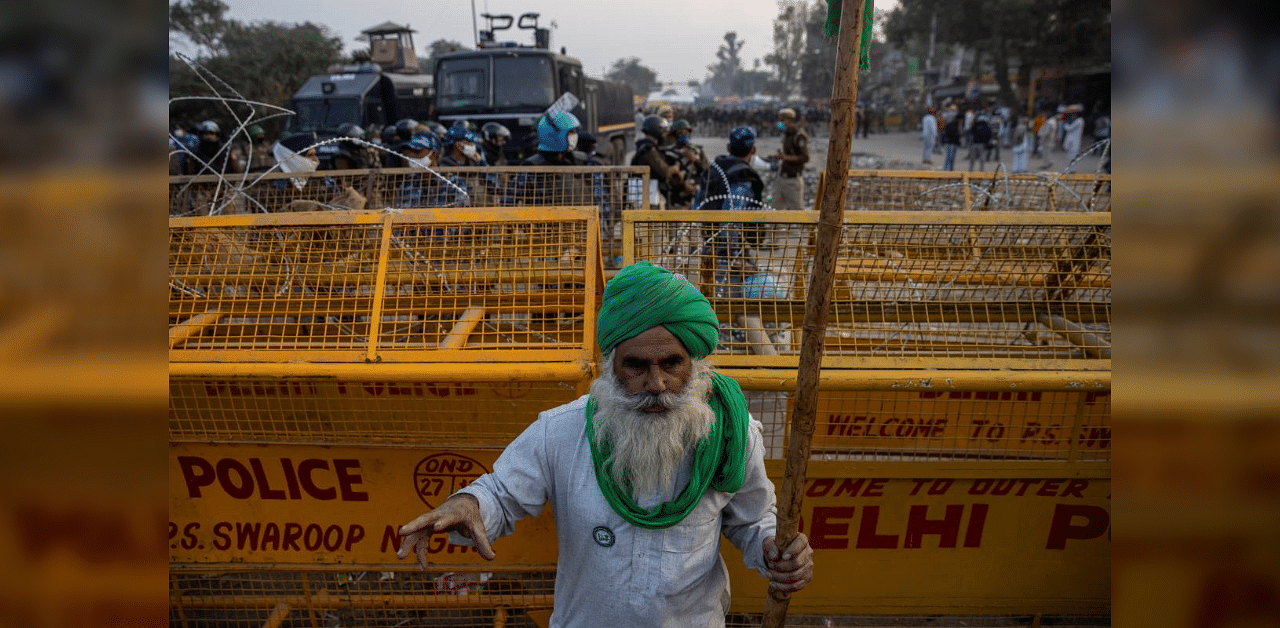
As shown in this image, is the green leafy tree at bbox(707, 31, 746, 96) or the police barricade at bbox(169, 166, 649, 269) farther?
the green leafy tree at bbox(707, 31, 746, 96)

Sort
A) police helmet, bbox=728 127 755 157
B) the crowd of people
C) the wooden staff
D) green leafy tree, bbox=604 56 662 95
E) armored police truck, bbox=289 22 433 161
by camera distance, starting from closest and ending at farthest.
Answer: the wooden staff → police helmet, bbox=728 127 755 157 → armored police truck, bbox=289 22 433 161 → the crowd of people → green leafy tree, bbox=604 56 662 95

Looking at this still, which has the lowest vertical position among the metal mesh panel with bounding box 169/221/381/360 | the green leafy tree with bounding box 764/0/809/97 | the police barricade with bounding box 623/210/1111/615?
the police barricade with bounding box 623/210/1111/615

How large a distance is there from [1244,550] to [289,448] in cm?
284

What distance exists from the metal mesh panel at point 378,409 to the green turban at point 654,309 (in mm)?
818

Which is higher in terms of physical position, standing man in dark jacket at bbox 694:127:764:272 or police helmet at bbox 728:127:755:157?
police helmet at bbox 728:127:755:157

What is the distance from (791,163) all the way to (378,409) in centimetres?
653

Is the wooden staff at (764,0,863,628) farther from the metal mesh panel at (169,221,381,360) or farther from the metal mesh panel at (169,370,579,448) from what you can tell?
the metal mesh panel at (169,221,381,360)

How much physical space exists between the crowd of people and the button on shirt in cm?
1669

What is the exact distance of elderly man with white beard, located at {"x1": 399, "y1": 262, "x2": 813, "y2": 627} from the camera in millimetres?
1702

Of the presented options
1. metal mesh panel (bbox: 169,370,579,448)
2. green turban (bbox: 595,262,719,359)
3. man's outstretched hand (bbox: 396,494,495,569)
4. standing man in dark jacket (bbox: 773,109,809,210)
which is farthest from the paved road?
man's outstretched hand (bbox: 396,494,495,569)

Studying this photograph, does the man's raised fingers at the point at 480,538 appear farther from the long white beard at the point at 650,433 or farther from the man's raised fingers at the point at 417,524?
the long white beard at the point at 650,433

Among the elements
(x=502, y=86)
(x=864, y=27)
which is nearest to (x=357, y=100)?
(x=502, y=86)

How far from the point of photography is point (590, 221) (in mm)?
2805

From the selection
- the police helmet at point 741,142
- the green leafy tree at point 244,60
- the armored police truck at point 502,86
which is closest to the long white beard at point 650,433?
the police helmet at point 741,142
